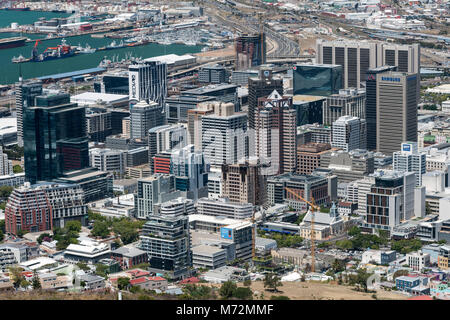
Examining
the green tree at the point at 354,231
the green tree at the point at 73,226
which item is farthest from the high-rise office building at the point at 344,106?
the green tree at the point at 73,226

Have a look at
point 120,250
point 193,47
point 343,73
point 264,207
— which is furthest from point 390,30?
point 120,250

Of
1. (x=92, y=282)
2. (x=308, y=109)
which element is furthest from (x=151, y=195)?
(x=308, y=109)

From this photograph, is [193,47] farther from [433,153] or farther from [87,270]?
[87,270]

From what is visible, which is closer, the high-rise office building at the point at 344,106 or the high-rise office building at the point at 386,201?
the high-rise office building at the point at 386,201

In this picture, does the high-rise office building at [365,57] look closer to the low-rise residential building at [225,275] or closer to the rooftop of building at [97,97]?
the rooftop of building at [97,97]

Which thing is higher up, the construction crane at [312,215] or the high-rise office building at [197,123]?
the high-rise office building at [197,123]

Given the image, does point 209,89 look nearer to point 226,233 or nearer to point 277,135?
point 277,135

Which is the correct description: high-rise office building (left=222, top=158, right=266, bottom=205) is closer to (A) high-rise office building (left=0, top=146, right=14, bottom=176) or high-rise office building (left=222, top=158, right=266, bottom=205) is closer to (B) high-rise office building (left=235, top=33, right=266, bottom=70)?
(A) high-rise office building (left=0, top=146, right=14, bottom=176)

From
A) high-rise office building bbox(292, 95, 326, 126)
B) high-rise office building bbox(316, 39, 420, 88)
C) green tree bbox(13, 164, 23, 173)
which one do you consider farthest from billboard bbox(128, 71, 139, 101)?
high-rise office building bbox(316, 39, 420, 88)
